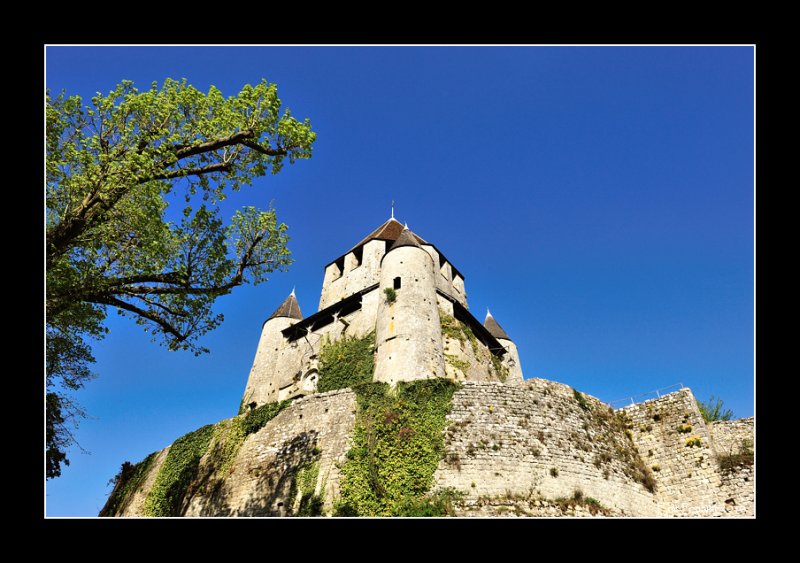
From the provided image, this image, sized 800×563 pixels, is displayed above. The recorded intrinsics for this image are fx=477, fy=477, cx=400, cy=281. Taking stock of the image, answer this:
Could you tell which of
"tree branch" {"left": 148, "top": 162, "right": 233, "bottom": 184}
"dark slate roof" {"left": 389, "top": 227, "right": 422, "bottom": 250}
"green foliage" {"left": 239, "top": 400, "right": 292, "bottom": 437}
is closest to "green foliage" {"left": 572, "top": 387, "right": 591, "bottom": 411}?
"dark slate roof" {"left": 389, "top": 227, "right": 422, "bottom": 250}

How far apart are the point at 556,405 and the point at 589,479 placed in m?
2.55

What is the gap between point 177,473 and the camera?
1892 cm

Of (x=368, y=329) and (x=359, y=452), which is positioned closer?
(x=359, y=452)

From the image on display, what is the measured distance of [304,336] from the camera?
26266mm

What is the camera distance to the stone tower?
18.8 meters

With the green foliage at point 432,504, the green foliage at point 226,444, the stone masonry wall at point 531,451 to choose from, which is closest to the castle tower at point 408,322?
the stone masonry wall at point 531,451

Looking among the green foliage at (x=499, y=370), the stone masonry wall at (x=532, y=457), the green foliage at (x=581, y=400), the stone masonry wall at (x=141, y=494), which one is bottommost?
the stone masonry wall at (x=141, y=494)

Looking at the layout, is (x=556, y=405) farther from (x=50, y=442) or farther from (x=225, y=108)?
(x=50, y=442)

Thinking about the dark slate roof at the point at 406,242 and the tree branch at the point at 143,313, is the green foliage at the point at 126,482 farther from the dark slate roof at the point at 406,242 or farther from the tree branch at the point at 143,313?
the dark slate roof at the point at 406,242

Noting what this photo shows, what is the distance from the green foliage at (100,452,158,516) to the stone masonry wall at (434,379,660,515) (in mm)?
14577

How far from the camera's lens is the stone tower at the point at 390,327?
18750 mm

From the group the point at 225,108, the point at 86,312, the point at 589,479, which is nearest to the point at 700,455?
the point at 589,479

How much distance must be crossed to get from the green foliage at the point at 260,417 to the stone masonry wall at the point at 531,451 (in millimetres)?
7029

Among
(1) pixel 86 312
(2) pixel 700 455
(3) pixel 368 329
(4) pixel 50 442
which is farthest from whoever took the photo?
(3) pixel 368 329
